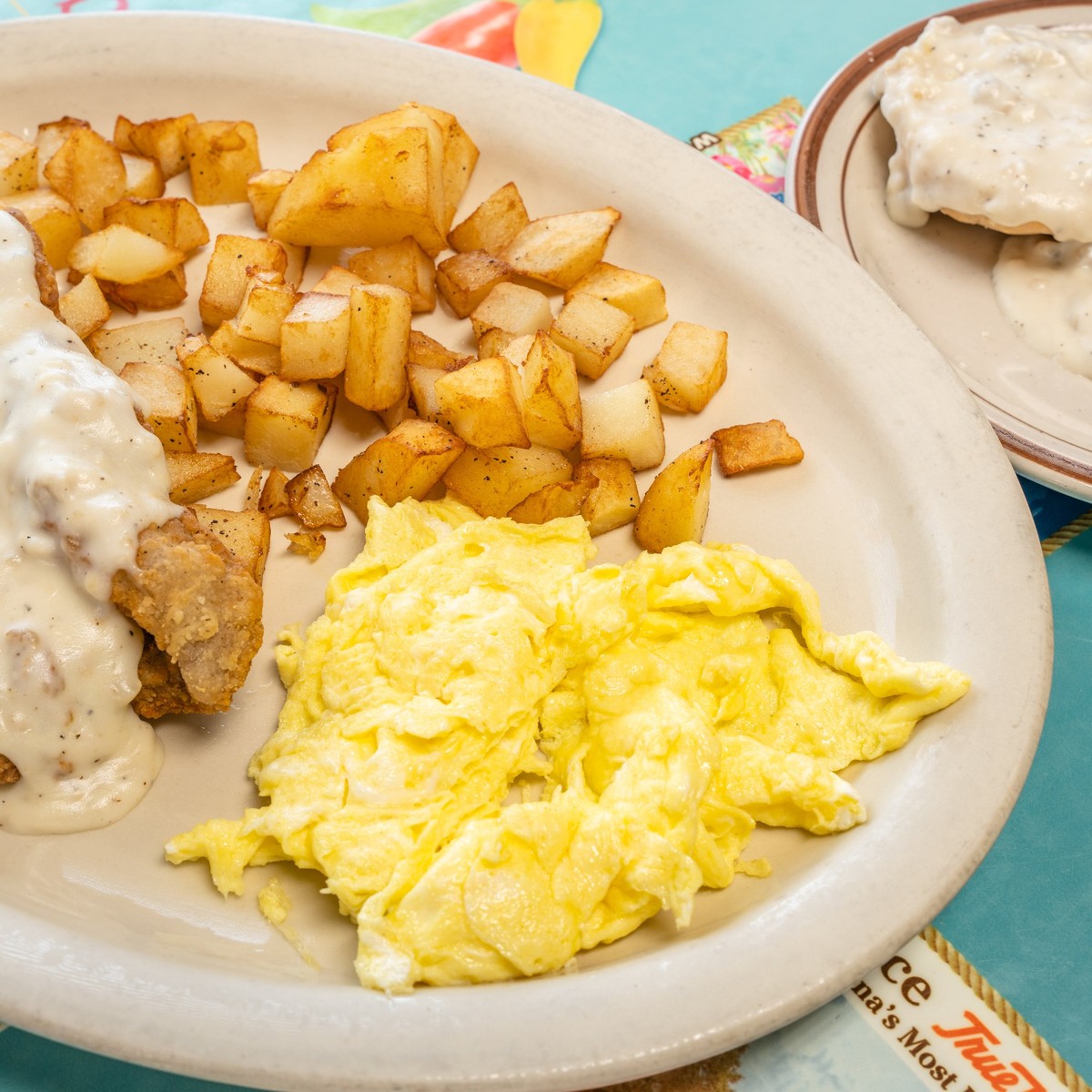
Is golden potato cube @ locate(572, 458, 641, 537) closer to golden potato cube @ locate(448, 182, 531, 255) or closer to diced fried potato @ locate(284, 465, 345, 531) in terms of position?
diced fried potato @ locate(284, 465, 345, 531)

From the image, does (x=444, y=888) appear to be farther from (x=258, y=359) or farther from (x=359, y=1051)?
(x=258, y=359)

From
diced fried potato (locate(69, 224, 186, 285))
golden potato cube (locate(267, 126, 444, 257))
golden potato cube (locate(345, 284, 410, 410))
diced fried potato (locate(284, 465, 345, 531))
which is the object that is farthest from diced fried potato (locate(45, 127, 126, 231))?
diced fried potato (locate(284, 465, 345, 531))

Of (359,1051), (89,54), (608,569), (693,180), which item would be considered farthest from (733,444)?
(89,54)

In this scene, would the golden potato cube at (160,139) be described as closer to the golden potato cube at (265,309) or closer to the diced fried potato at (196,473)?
the golden potato cube at (265,309)

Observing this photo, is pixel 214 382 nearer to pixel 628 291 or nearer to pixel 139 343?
pixel 139 343

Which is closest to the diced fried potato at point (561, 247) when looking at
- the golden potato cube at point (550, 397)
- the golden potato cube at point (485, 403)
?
the golden potato cube at point (550, 397)

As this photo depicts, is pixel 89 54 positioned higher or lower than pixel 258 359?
higher
